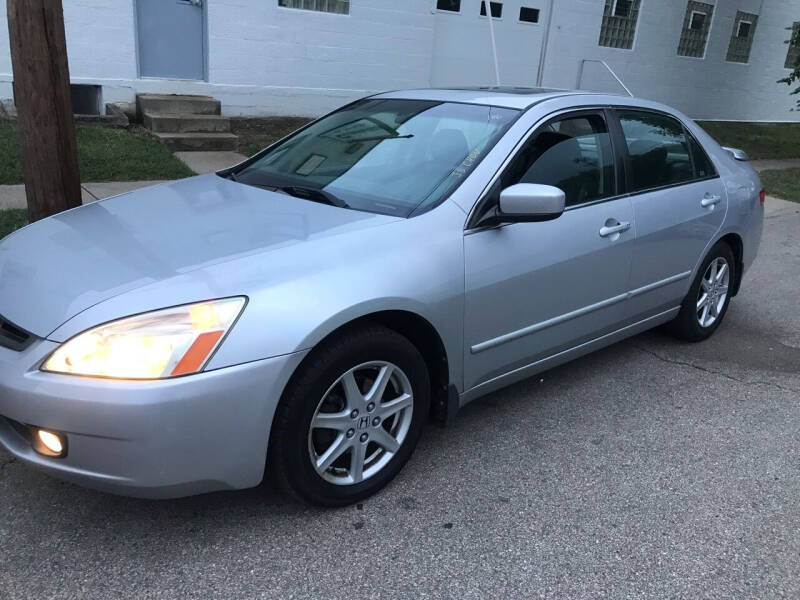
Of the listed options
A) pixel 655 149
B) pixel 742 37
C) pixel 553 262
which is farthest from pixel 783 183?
pixel 553 262

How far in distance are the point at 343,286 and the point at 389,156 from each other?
1.12 metres

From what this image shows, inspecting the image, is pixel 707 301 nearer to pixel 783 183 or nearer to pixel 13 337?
pixel 13 337

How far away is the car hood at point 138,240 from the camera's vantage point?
2564mm

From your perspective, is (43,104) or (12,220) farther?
(12,220)

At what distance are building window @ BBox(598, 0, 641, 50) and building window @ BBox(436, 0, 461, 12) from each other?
3897mm

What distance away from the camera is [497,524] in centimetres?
288

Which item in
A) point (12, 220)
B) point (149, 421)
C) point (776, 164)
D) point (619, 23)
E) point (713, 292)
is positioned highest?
point (619, 23)

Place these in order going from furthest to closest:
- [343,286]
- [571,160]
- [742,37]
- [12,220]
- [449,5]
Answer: [742,37], [449,5], [12,220], [571,160], [343,286]

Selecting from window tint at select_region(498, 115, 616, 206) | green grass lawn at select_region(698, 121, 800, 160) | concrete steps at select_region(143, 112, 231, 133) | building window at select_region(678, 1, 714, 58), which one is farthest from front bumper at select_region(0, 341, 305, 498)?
building window at select_region(678, 1, 714, 58)

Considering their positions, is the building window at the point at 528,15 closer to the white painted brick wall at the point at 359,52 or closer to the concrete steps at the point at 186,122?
the white painted brick wall at the point at 359,52

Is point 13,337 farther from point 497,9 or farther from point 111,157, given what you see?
point 497,9

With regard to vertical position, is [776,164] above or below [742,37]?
below

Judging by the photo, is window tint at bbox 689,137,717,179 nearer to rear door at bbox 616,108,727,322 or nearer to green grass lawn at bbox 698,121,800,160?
rear door at bbox 616,108,727,322

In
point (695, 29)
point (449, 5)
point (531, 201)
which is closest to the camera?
point (531, 201)
